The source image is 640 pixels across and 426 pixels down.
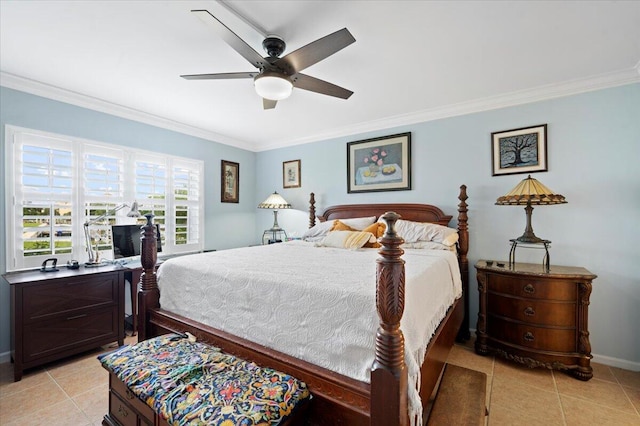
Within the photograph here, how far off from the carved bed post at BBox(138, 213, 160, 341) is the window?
136 cm

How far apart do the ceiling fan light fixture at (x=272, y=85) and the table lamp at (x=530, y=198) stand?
2.15 meters

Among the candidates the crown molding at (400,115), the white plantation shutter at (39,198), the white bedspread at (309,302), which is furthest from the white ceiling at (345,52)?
the white bedspread at (309,302)

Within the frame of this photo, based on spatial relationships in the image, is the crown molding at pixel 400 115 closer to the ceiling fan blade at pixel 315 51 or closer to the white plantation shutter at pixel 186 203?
the white plantation shutter at pixel 186 203

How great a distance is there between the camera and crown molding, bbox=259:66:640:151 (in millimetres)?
2496

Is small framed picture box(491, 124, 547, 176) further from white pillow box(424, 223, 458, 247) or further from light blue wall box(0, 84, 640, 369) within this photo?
white pillow box(424, 223, 458, 247)

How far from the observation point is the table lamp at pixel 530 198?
7.88ft

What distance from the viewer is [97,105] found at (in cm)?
316

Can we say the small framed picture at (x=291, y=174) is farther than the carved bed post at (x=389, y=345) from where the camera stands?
Yes

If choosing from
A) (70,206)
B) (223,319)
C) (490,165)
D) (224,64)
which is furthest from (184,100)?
(490,165)

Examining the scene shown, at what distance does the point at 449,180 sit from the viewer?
10.8ft

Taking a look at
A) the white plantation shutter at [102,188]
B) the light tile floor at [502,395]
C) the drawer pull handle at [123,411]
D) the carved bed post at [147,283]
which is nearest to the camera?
→ the drawer pull handle at [123,411]

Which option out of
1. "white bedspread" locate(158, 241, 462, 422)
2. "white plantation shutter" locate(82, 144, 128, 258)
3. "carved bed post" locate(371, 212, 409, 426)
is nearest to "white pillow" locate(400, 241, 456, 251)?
"white bedspread" locate(158, 241, 462, 422)

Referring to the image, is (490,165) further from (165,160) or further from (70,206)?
(70,206)

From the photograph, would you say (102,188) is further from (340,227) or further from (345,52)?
(345,52)
